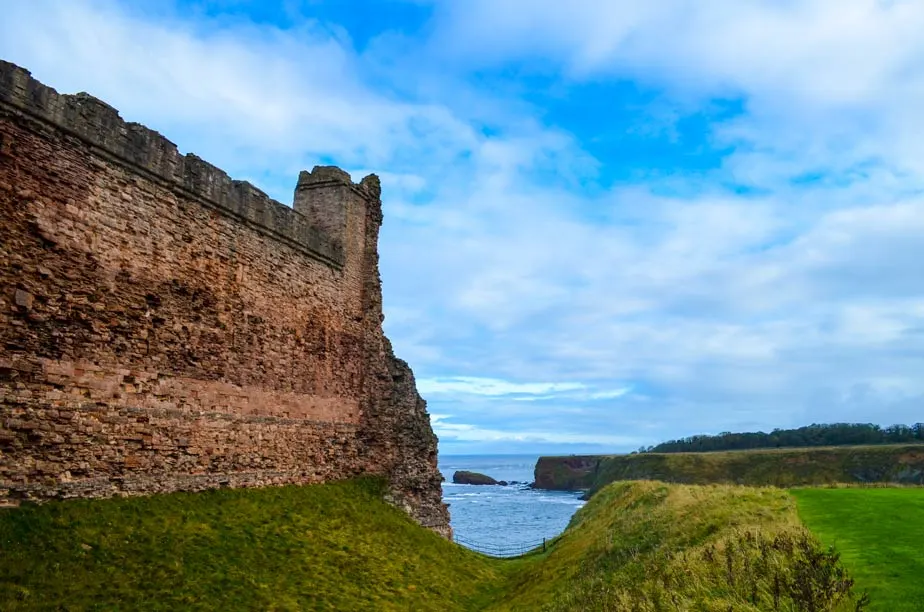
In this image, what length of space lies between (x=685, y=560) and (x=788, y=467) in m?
84.7

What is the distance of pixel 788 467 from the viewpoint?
8481cm

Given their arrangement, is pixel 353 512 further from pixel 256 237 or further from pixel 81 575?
pixel 81 575

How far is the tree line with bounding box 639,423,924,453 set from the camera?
111 metres

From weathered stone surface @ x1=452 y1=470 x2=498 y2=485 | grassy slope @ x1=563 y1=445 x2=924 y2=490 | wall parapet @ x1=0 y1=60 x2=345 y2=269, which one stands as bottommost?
weathered stone surface @ x1=452 y1=470 x2=498 y2=485

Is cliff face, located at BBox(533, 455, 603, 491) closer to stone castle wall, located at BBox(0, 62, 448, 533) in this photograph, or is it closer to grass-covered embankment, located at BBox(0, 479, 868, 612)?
→ stone castle wall, located at BBox(0, 62, 448, 533)

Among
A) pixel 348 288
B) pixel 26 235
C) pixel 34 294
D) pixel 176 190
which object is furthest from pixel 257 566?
pixel 348 288

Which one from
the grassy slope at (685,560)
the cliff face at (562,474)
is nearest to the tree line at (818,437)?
the cliff face at (562,474)

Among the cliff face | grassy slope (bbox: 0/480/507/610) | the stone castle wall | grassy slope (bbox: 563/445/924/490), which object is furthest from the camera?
the cliff face

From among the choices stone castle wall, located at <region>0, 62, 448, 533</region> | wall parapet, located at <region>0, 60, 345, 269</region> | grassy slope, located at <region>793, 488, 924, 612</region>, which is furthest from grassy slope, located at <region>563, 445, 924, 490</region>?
wall parapet, located at <region>0, 60, 345, 269</region>

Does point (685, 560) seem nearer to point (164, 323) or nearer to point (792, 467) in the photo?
point (164, 323)

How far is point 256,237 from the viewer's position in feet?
60.8

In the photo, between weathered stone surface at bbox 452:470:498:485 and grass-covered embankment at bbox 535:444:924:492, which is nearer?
grass-covered embankment at bbox 535:444:924:492

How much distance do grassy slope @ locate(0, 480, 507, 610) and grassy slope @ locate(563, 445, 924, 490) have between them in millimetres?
58672

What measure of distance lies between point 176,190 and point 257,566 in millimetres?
8755
